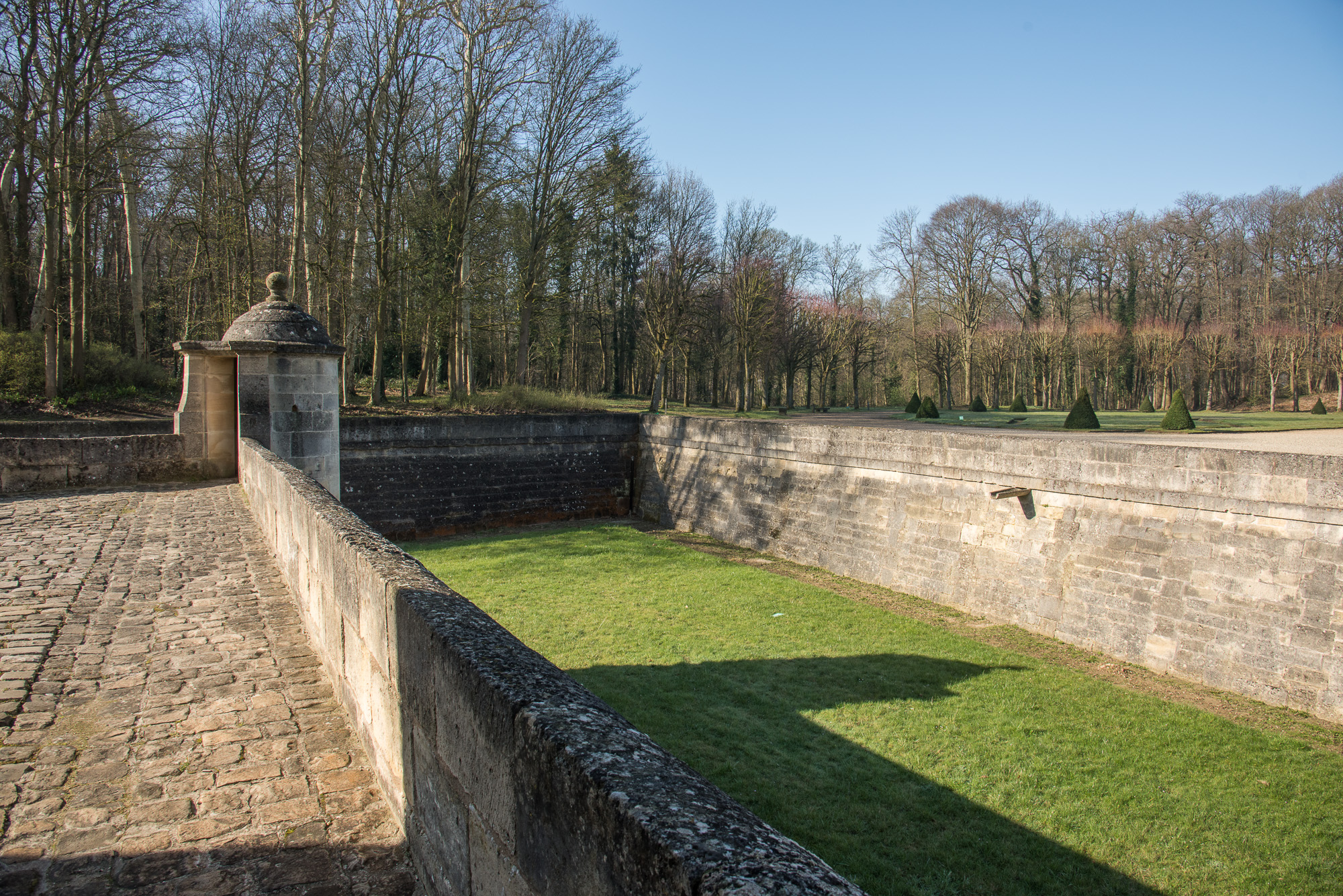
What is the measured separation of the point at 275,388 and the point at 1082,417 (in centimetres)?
2539

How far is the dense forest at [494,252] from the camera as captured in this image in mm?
16781

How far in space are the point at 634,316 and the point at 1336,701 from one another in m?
35.0

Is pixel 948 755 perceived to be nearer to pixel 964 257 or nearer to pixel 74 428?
pixel 74 428

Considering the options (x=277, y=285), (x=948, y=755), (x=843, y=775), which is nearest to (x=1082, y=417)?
(x=948, y=755)

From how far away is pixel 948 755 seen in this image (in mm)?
6703

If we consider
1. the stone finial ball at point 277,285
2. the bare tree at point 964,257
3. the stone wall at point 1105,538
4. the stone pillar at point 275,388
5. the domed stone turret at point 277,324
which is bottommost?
the stone wall at point 1105,538

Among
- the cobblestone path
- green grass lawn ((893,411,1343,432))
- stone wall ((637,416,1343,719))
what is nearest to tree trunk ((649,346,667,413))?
green grass lawn ((893,411,1343,432))

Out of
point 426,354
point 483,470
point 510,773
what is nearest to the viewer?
point 510,773

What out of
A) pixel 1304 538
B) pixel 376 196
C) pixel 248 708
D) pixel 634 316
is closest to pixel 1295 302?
pixel 634 316

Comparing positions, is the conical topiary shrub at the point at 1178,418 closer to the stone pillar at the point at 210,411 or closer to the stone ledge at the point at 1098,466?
the stone ledge at the point at 1098,466

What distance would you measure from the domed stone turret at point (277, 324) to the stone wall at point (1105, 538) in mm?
8795

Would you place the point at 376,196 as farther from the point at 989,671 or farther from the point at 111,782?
the point at 111,782

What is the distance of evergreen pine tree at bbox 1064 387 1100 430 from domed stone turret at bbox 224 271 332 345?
2436 cm

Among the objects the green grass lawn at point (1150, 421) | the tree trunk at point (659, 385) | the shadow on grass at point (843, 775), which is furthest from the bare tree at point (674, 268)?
the shadow on grass at point (843, 775)
